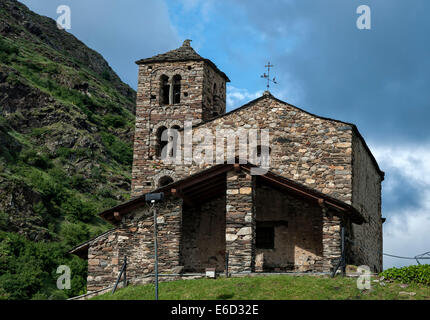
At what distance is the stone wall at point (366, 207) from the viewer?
24.7 metres

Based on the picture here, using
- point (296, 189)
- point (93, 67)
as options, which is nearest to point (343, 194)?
point (296, 189)

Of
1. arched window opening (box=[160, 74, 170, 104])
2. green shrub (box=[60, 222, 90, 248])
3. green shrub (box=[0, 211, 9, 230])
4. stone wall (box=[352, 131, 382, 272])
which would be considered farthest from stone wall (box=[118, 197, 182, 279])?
green shrub (box=[60, 222, 90, 248])

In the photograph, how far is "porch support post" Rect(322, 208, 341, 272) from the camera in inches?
798

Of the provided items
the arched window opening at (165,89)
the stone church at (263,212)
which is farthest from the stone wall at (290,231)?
the arched window opening at (165,89)

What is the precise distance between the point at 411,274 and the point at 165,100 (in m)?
18.7

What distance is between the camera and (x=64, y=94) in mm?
69875

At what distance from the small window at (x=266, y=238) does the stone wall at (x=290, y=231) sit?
138 millimetres

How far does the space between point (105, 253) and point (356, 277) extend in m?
9.11

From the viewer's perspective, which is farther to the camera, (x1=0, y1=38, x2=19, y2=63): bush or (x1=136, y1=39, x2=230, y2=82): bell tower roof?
(x1=0, y1=38, x2=19, y2=63): bush

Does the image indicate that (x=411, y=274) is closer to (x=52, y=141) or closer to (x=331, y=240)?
(x=331, y=240)

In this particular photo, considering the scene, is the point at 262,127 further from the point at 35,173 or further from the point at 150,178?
the point at 35,173

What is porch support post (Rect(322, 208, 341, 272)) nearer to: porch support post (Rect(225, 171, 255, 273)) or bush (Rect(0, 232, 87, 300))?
porch support post (Rect(225, 171, 255, 273))

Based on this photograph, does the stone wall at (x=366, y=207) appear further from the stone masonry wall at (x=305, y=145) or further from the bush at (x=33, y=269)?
the bush at (x=33, y=269)

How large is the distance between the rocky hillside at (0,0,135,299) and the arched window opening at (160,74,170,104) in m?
14.2
